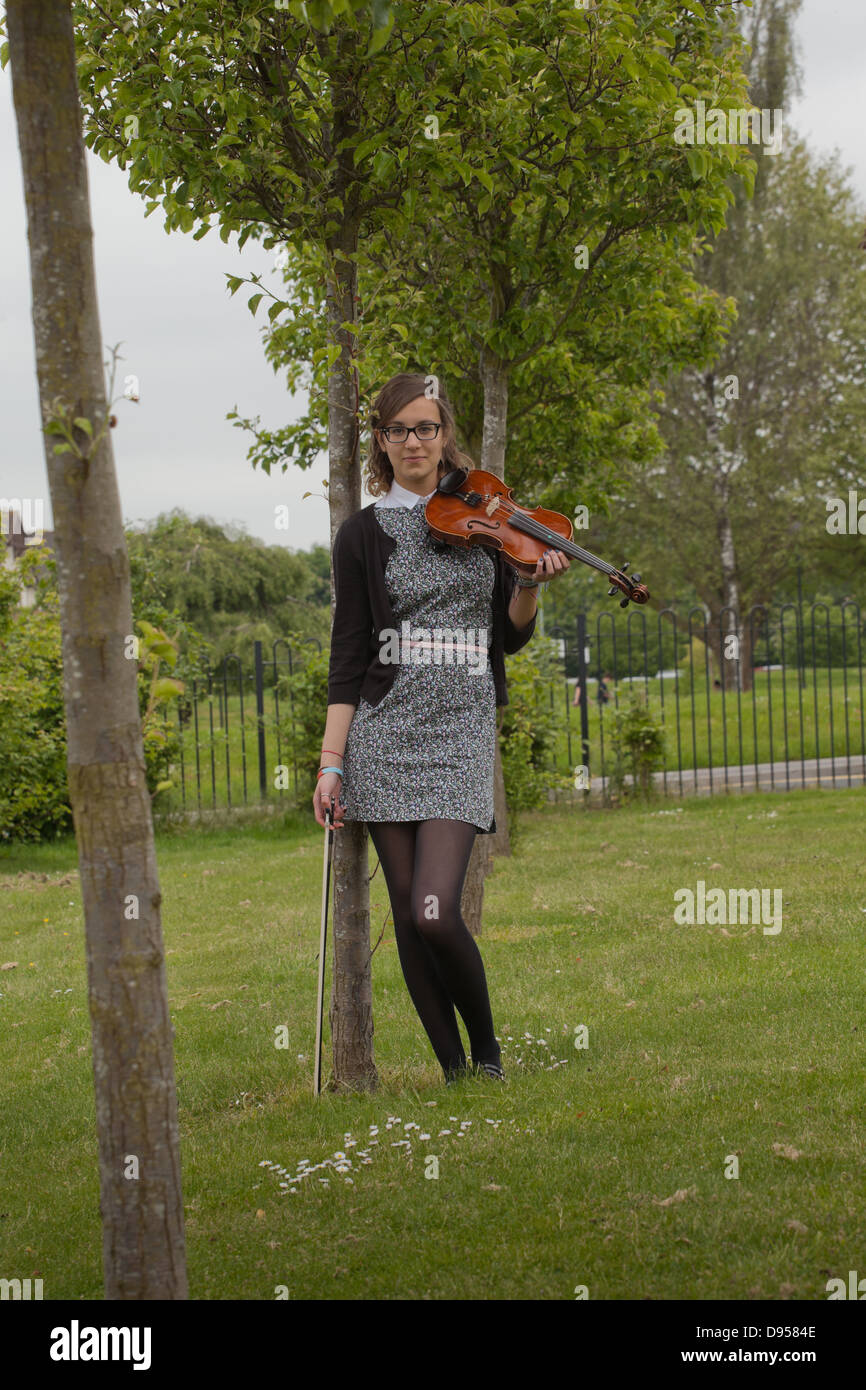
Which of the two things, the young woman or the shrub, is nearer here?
the young woman

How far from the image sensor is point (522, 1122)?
12.1 ft

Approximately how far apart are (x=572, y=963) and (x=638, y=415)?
6919mm

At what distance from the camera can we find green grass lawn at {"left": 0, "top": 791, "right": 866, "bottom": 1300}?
Answer: 113 inches

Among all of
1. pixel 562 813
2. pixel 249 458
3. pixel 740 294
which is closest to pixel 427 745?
pixel 249 458

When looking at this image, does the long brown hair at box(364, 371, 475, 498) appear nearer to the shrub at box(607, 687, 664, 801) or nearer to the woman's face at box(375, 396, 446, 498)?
the woman's face at box(375, 396, 446, 498)

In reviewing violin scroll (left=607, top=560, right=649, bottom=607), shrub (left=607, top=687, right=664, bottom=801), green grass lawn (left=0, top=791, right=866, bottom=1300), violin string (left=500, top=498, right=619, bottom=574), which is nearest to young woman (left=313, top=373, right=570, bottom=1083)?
violin string (left=500, top=498, right=619, bottom=574)

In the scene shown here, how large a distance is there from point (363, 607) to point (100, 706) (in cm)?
182

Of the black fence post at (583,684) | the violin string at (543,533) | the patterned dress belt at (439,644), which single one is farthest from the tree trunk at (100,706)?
the black fence post at (583,684)

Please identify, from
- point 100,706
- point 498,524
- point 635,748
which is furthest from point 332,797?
point 635,748

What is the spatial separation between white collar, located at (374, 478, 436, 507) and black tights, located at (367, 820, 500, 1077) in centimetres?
104

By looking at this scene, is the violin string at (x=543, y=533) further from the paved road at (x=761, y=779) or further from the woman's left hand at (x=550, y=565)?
the paved road at (x=761, y=779)

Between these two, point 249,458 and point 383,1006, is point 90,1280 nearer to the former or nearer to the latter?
point 383,1006

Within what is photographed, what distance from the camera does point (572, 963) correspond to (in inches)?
235

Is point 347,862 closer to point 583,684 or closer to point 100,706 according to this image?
point 100,706
